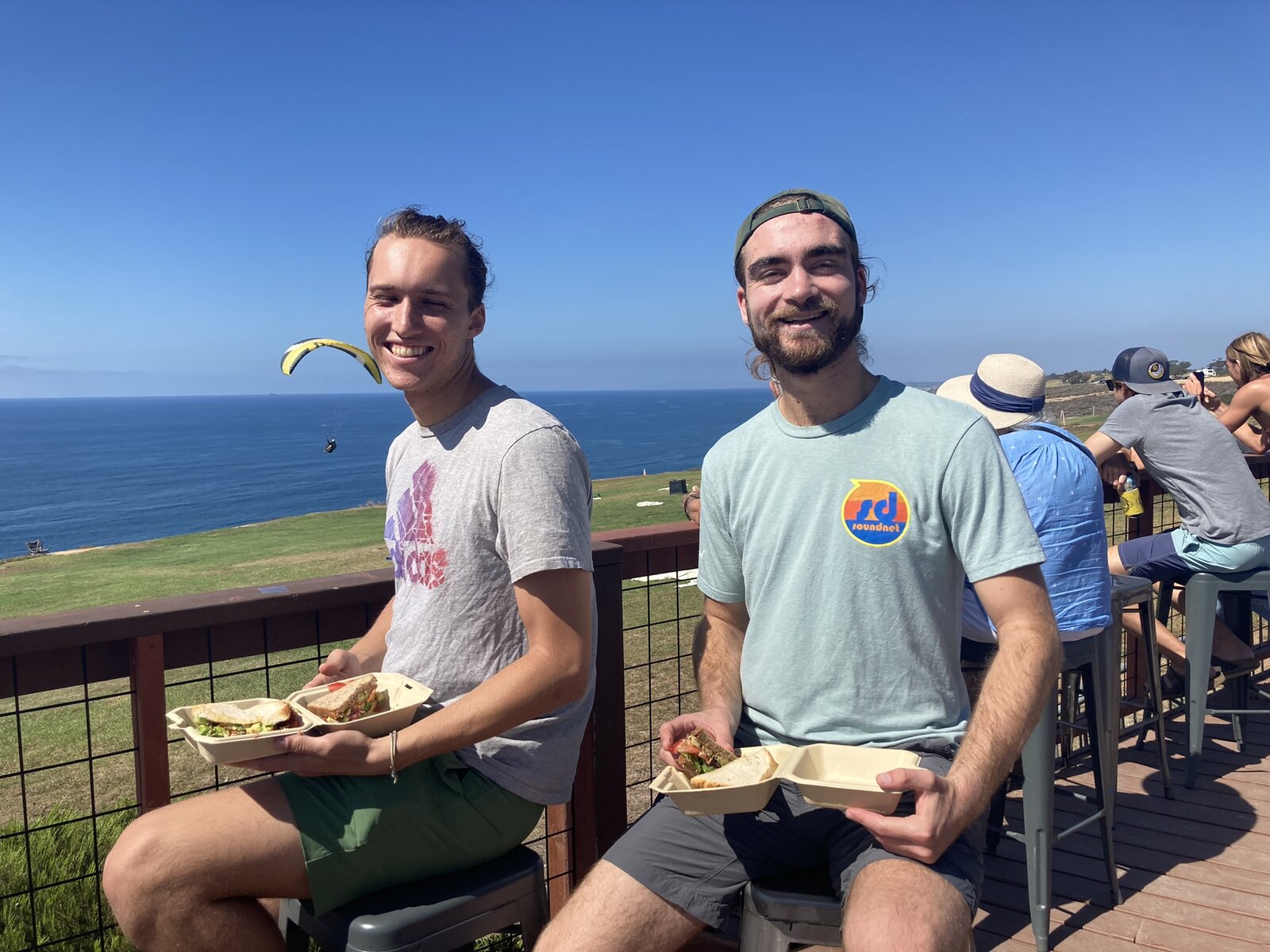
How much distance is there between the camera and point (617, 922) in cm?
184

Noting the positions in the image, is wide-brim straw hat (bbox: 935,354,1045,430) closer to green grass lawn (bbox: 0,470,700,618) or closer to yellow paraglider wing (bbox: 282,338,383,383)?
yellow paraglider wing (bbox: 282,338,383,383)

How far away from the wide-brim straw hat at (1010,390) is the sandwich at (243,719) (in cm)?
228

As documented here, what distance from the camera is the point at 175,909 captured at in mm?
1781

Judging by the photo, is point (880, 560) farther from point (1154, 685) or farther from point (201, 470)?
point (201, 470)

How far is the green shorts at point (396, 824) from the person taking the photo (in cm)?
186

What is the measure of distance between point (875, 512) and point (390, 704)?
1.06 meters

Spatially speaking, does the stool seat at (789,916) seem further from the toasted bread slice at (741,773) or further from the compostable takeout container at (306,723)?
the compostable takeout container at (306,723)

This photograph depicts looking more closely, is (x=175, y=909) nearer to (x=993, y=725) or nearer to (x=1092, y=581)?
(x=993, y=725)

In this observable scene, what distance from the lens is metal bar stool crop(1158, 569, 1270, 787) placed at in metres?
3.92

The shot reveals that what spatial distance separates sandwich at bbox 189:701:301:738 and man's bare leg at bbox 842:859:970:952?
108 cm

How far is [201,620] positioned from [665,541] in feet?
4.39

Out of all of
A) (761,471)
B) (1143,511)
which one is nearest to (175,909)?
(761,471)

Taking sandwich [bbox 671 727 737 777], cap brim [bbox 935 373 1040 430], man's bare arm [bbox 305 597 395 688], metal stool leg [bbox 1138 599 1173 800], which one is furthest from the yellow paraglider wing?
metal stool leg [bbox 1138 599 1173 800]

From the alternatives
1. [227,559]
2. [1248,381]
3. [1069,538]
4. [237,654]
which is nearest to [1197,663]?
[1069,538]
